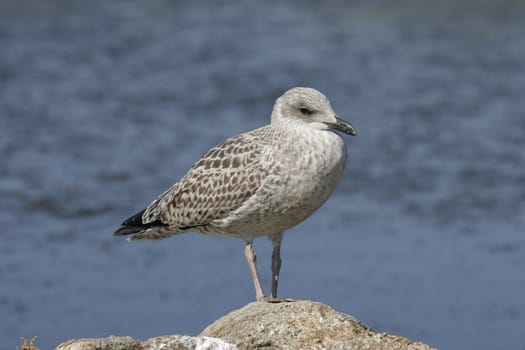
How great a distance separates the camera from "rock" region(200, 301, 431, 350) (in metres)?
6.25

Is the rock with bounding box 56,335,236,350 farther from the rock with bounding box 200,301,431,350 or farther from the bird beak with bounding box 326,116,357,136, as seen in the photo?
the bird beak with bounding box 326,116,357,136

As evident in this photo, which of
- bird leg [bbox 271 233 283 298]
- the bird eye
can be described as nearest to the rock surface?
bird leg [bbox 271 233 283 298]

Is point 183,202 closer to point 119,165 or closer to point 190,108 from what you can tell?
point 119,165

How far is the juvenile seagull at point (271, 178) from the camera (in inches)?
301

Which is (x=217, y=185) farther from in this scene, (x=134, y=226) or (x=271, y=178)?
(x=134, y=226)

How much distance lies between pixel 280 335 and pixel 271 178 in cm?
160

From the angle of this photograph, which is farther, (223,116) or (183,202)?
(223,116)

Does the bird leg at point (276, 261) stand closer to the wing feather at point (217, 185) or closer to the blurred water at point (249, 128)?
the wing feather at point (217, 185)

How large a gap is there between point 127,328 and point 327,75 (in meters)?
7.46

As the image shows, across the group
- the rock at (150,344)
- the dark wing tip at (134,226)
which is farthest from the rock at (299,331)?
the dark wing tip at (134,226)

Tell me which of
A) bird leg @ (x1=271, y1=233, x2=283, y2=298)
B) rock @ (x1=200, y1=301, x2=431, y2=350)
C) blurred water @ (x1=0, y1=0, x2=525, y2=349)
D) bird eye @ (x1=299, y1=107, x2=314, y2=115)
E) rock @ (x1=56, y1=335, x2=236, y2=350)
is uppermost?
blurred water @ (x1=0, y1=0, x2=525, y2=349)

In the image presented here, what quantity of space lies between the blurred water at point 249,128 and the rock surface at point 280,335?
2.72 meters

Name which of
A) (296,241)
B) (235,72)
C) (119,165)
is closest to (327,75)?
(235,72)

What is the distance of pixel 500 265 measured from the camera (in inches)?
424
